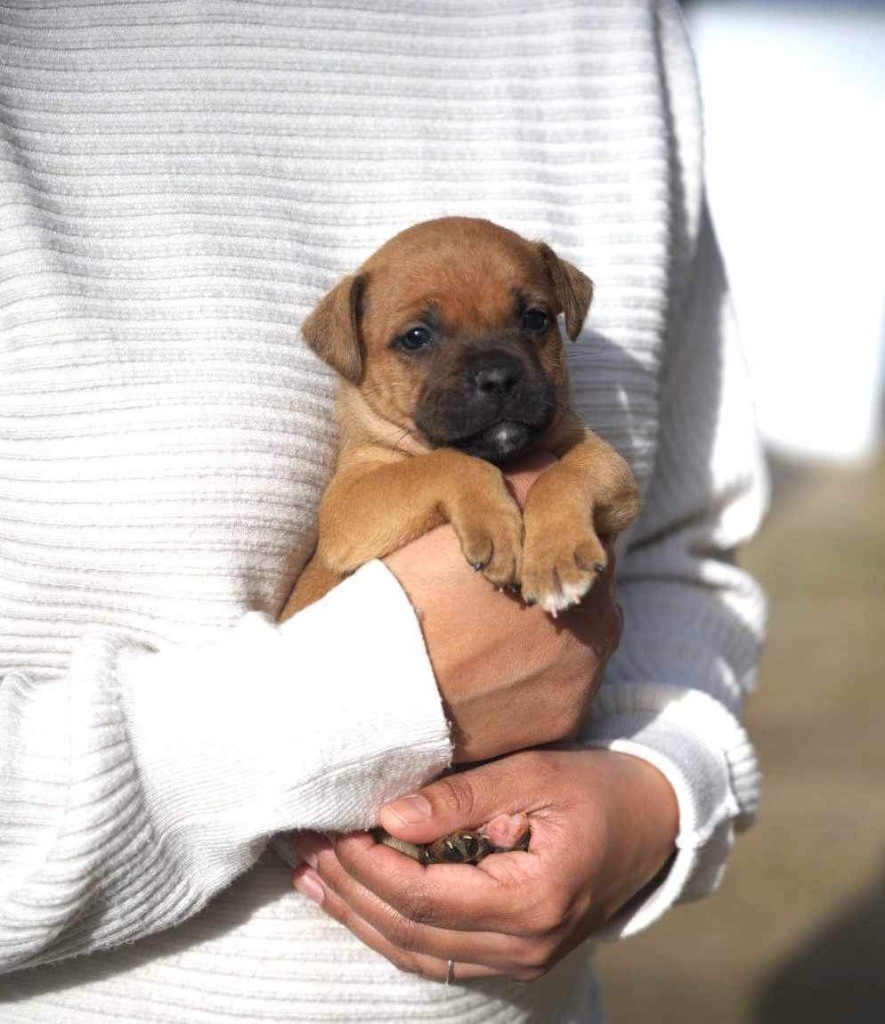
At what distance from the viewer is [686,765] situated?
2.91 meters

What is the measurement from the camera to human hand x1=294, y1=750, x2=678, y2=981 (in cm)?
248

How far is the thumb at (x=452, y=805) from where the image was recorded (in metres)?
2.49

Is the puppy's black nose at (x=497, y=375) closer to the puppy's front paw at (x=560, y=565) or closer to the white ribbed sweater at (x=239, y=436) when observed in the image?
the white ribbed sweater at (x=239, y=436)

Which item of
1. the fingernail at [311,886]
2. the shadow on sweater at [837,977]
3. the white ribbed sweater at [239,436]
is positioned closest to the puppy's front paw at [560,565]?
the white ribbed sweater at [239,436]

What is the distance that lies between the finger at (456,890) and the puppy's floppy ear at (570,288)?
129 cm

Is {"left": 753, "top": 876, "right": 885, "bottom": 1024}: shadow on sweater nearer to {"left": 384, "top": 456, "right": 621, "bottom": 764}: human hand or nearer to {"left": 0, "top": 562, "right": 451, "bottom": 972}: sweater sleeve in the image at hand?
{"left": 384, "top": 456, "right": 621, "bottom": 764}: human hand

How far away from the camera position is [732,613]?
3.46 meters

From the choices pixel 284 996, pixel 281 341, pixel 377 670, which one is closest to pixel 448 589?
pixel 377 670

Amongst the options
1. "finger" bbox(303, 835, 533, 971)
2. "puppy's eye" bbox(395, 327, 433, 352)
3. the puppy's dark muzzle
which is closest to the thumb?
"finger" bbox(303, 835, 533, 971)

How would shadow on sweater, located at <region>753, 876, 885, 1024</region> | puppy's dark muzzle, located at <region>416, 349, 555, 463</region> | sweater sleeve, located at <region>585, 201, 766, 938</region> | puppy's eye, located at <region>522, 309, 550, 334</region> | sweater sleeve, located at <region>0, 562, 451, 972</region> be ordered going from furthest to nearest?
shadow on sweater, located at <region>753, 876, 885, 1024</region> < puppy's eye, located at <region>522, 309, 550, 334</region> < sweater sleeve, located at <region>585, 201, 766, 938</region> < puppy's dark muzzle, located at <region>416, 349, 555, 463</region> < sweater sleeve, located at <region>0, 562, 451, 972</region>

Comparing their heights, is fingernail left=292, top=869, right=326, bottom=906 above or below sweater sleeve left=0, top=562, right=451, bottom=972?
below

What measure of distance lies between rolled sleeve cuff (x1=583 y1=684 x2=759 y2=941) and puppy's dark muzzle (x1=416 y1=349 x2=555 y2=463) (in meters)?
0.72

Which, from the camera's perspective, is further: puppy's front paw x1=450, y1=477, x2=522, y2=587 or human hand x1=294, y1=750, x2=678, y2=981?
puppy's front paw x1=450, y1=477, x2=522, y2=587

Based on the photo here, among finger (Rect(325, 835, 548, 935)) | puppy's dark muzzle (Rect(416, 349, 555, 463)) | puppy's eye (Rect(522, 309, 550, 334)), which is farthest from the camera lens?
puppy's eye (Rect(522, 309, 550, 334))
